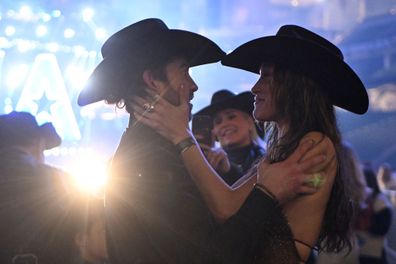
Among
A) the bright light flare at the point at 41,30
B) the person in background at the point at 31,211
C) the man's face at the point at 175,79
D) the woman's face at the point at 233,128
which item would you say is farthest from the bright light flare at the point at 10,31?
the man's face at the point at 175,79

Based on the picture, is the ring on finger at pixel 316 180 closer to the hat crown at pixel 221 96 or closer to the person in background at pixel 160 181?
the person in background at pixel 160 181

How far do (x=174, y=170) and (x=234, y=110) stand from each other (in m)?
2.34

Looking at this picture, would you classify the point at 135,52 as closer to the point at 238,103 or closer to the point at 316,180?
the point at 316,180

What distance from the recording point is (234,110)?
3.76m

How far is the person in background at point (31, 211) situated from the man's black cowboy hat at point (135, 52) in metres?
1.03

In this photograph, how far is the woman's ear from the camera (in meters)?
1.60

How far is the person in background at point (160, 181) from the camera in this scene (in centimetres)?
136

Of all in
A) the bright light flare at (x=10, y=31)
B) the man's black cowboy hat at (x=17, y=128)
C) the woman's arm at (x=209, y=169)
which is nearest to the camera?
the woman's arm at (x=209, y=169)

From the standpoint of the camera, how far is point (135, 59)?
1617mm

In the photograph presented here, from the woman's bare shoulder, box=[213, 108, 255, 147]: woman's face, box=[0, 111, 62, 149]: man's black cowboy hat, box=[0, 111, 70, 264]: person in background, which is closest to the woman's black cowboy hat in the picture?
the woman's bare shoulder

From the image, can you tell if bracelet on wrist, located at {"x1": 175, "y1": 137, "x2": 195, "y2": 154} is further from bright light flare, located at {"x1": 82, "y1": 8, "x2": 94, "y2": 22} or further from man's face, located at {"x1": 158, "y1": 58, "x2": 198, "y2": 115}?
bright light flare, located at {"x1": 82, "y1": 8, "x2": 94, "y2": 22}

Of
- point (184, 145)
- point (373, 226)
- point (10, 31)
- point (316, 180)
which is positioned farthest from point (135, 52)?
point (10, 31)

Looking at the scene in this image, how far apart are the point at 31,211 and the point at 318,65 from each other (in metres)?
1.72

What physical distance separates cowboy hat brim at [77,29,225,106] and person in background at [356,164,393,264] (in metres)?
2.47
